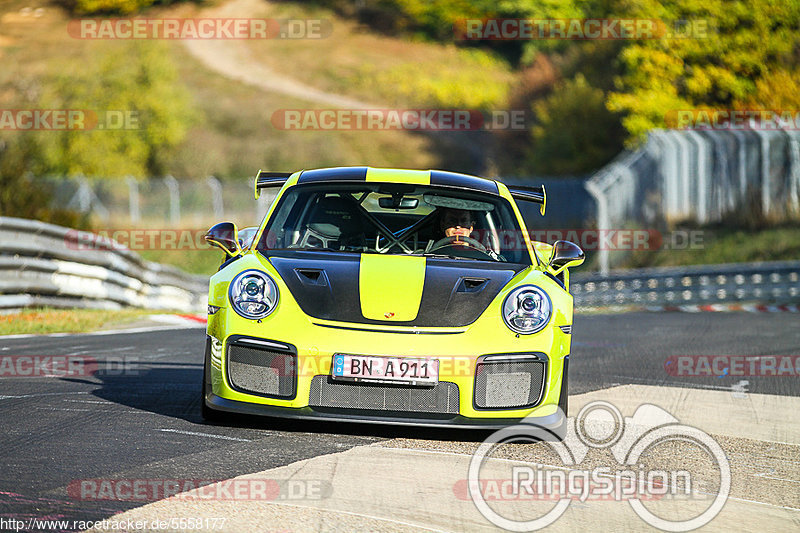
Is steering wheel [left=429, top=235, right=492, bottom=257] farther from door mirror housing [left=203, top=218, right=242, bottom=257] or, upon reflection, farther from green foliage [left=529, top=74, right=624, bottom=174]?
green foliage [left=529, top=74, right=624, bottom=174]

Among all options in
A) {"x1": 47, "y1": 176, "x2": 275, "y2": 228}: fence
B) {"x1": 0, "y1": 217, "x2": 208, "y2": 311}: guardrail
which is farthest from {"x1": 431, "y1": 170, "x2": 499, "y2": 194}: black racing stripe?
{"x1": 47, "y1": 176, "x2": 275, "y2": 228}: fence

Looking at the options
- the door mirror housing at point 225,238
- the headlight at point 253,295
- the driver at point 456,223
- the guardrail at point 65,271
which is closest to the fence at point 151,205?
the guardrail at point 65,271

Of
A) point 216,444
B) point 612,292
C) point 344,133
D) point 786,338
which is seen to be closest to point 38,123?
point 344,133

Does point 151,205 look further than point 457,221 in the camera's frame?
Yes

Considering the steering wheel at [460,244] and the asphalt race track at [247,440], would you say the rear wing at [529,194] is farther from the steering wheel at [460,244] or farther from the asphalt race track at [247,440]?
the asphalt race track at [247,440]

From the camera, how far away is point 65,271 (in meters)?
13.8

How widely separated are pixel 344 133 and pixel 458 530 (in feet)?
190

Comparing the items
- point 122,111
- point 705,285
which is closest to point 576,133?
point 122,111

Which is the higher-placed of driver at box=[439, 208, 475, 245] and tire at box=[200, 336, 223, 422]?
driver at box=[439, 208, 475, 245]

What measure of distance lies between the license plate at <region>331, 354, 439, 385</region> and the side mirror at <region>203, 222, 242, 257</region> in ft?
4.12

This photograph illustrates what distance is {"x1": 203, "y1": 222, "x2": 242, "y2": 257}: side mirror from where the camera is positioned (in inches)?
259

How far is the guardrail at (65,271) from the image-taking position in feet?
41.0

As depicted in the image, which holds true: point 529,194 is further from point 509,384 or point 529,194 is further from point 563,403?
point 509,384

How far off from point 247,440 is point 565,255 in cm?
219
